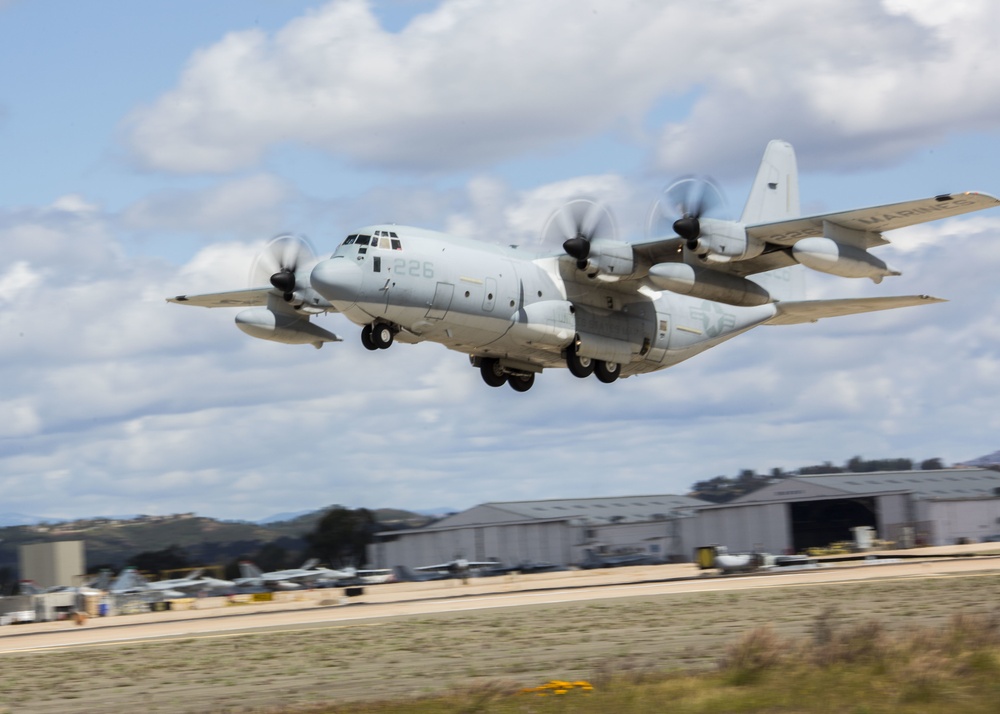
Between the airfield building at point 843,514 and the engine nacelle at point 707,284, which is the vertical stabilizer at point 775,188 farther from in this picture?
the airfield building at point 843,514

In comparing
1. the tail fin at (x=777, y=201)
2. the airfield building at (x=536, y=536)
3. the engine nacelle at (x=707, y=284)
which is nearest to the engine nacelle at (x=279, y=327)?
the engine nacelle at (x=707, y=284)

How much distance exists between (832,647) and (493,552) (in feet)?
197

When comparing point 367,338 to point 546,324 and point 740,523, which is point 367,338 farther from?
point 740,523

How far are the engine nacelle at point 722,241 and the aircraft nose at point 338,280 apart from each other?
30.8 feet

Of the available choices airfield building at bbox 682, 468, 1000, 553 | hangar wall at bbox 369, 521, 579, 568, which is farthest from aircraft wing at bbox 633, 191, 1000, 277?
hangar wall at bbox 369, 521, 579, 568

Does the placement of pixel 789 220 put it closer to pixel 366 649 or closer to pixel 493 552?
pixel 366 649

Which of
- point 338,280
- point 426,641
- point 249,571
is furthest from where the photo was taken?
point 249,571

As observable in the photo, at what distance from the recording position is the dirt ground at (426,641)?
16.5m

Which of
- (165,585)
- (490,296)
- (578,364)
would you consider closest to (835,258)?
(578,364)

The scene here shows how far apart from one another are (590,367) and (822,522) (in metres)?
38.6

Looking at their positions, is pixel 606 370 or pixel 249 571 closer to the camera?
pixel 606 370

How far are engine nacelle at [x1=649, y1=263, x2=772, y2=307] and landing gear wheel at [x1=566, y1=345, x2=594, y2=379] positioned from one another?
146 inches

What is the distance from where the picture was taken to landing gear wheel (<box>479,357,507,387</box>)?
1438 inches

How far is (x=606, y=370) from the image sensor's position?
118 feet
